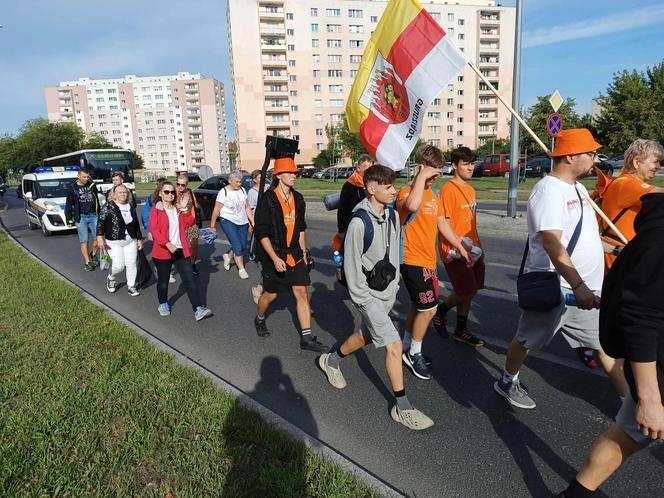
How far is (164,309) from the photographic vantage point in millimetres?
6090

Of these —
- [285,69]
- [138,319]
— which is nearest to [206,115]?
[285,69]

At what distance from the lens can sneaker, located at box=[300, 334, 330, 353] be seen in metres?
4.58

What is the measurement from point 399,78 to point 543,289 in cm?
247

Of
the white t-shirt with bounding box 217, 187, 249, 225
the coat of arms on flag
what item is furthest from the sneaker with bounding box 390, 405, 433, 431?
the white t-shirt with bounding box 217, 187, 249, 225

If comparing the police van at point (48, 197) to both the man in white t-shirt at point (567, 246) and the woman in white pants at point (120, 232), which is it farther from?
the man in white t-shirt at point (567, 246)

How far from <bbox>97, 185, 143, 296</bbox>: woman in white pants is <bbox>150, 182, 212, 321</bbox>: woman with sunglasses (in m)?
1.32

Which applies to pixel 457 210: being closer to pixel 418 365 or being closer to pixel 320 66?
pixel 418 365

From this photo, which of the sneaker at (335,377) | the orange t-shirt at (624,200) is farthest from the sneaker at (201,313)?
the orange t-shirt at (624,200)

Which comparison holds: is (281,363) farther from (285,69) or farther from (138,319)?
(285,69)

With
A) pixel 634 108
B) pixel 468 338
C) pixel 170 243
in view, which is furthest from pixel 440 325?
pixel 634 108

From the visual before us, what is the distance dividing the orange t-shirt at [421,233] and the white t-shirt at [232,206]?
500cm

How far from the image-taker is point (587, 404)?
11.0 feet

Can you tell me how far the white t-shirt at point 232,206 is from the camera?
828cm

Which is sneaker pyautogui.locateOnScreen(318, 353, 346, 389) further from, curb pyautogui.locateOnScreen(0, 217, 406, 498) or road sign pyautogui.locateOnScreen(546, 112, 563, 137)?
road sign pyautogui.locateOnScreen(546, 112, 563, 137)
